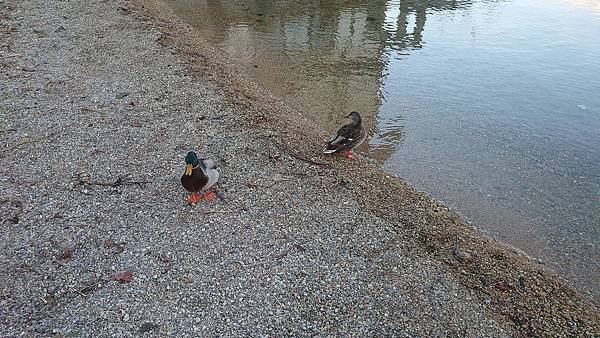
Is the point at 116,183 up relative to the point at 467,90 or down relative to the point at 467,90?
up

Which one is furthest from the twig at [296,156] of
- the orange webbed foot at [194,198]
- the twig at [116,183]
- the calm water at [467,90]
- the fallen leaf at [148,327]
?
the fallen leaf at [148,327]

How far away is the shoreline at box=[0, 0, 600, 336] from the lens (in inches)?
156

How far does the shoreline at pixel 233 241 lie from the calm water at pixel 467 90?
826 millimetres

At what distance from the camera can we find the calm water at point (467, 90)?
6.55 meters

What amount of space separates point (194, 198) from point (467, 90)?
23.6 ft

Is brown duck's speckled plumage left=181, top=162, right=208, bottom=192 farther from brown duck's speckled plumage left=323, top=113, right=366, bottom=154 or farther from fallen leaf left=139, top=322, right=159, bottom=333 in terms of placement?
brown duck's speckled plumage left=323, top=113, right=366, bottom=154

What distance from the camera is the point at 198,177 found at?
5.13 m

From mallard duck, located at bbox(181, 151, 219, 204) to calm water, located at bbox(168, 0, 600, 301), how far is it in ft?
10.2

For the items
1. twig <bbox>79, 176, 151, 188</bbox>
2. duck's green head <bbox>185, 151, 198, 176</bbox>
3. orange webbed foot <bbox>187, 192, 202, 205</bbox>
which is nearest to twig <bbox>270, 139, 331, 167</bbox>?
orange webbed foot <bbox>187, 192, 202, 205</bbox>

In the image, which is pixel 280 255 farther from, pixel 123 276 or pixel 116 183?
pixel 116 183

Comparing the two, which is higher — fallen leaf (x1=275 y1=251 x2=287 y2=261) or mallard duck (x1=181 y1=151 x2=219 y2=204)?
mallard duck (x1=181 y1=151 x2=219 y2=204)

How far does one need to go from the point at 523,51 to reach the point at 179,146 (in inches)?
402

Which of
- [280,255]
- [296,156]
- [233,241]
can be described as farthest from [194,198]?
[296,156]

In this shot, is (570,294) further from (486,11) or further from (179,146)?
(486,11)
